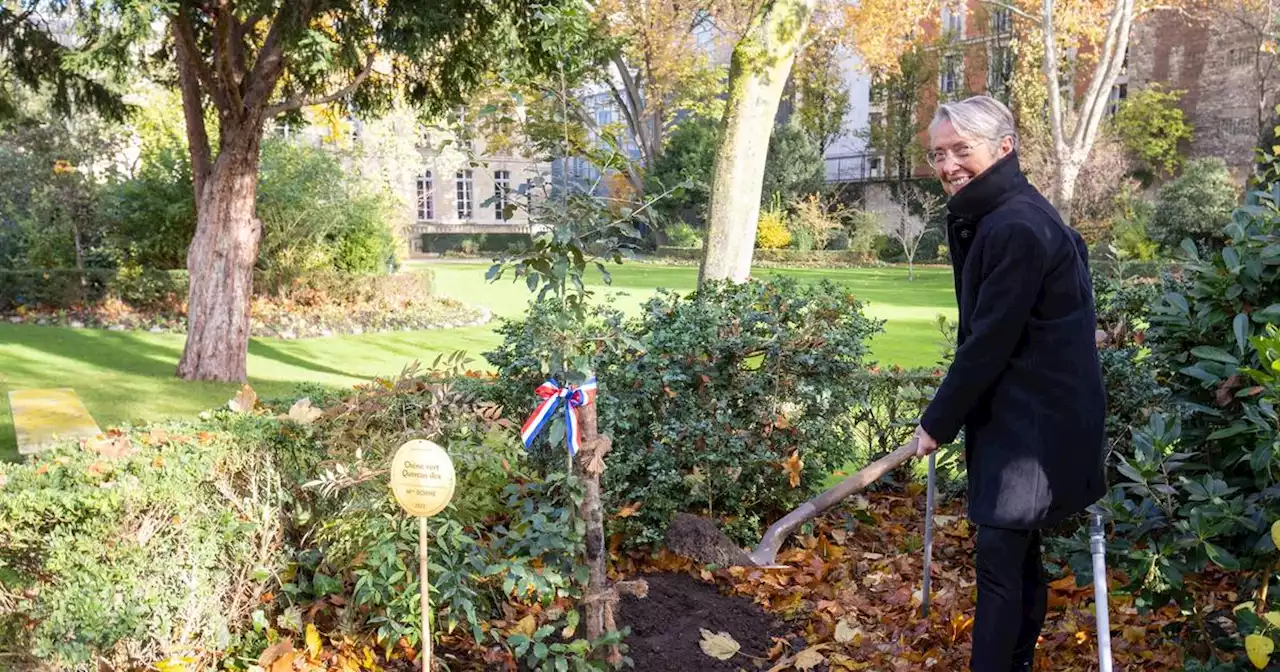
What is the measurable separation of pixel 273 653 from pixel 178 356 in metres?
10.1

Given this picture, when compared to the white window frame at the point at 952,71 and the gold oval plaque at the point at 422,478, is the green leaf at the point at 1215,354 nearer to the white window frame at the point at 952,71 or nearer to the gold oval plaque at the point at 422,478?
the gold oval plaque at the point at 422,478

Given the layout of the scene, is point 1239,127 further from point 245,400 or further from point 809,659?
point 245,400

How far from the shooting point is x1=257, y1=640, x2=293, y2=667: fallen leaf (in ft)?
10.7

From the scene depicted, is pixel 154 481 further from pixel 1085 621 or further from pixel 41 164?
pixel 41 164

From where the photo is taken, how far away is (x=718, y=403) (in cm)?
454

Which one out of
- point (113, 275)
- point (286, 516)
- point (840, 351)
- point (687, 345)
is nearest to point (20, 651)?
point (286, 516)

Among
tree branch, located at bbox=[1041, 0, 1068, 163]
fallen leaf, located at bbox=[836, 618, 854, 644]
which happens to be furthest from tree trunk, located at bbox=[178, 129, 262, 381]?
tree branch, located at bbox=[1041, 0, 1068, 163]

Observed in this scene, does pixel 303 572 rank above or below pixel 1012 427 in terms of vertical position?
below

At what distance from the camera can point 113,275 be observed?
613 inches

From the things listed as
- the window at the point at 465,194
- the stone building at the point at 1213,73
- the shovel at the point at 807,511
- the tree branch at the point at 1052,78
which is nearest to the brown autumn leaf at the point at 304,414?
the shovel at the point at 807,511

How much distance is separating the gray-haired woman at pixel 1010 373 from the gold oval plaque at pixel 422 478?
1371mm

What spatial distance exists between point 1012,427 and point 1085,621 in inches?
51.7

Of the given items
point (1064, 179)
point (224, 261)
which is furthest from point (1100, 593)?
point (1064, 179)

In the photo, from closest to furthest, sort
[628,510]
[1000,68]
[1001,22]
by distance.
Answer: [628,510] → [1000,68] → [1001,22]
